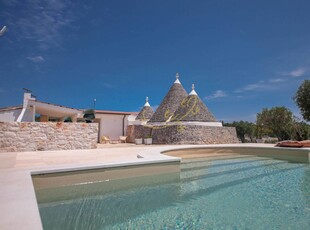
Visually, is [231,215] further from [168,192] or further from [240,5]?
[240,5]

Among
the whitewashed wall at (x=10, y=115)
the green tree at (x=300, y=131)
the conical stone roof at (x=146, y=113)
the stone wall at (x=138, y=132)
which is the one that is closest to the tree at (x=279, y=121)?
the green tree at (x=300, y=131)

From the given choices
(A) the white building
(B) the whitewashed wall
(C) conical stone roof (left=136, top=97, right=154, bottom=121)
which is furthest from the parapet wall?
(B) the whitewashed wall

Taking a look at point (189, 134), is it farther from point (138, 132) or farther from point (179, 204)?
point (179, 204)

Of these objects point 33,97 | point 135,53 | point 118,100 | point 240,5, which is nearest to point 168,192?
point 33,97

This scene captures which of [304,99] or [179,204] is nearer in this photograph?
[179,204]

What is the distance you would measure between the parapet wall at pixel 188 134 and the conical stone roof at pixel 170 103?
76.3 inches

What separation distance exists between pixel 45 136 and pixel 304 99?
23.4m

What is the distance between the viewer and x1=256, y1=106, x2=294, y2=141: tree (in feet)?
87.2

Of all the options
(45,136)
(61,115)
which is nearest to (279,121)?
(61,115)

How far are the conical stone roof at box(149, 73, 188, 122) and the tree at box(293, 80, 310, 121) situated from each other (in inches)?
474

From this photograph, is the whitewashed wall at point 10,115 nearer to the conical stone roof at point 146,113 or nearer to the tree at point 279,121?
the conical stone roof at point 146,113

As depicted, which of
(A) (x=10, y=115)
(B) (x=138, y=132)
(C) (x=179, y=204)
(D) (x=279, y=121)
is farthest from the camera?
(D) (x=279, y=121)

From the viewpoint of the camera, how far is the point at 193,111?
69.0 ft

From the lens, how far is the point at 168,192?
4539 mm
